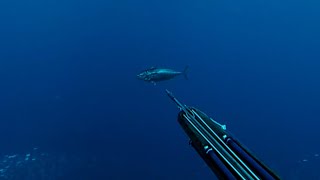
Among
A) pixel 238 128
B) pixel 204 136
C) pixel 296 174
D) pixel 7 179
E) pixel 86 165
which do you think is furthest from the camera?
pixel 238 128

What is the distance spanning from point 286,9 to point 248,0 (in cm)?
1415

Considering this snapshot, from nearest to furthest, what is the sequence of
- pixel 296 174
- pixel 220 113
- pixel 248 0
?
pixel 296 174 < pixel 220 113 < pixel 248 0

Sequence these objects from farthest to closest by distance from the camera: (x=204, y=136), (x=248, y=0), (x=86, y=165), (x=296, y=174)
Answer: (x=248, y=0), (x=296, y=174), (x=86, y=165), (x=204, y=136)

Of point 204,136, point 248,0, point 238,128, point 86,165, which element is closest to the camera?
point 204,136

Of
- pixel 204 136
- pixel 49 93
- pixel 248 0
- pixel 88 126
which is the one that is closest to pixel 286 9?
pixel 248 0

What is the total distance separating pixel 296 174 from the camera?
3369 centimetres

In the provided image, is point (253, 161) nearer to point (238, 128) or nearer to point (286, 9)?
point (238, 128)

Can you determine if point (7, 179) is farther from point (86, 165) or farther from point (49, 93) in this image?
point (49, 93)

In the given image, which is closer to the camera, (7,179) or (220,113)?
(7,179)

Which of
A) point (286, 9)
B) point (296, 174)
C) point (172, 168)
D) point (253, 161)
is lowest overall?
point (253, 161)

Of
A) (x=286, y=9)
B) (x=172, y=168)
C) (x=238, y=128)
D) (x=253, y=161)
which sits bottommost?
(x=253, y=161)

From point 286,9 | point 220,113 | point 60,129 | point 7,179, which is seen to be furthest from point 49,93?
point 286,9

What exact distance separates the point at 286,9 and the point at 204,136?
421 ft

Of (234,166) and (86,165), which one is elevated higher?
(86,165)
